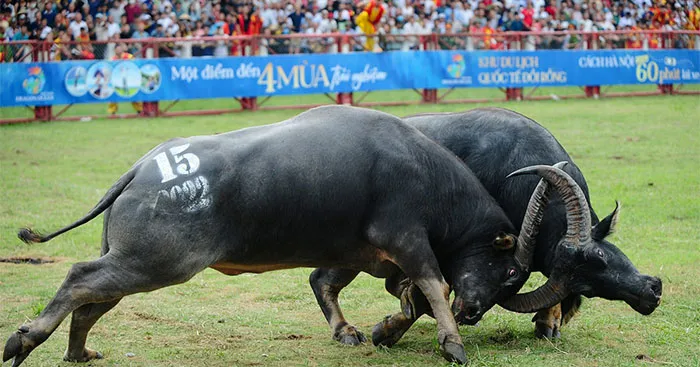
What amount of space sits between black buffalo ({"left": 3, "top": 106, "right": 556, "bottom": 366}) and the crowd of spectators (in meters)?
14.1

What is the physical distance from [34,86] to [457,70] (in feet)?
32.3

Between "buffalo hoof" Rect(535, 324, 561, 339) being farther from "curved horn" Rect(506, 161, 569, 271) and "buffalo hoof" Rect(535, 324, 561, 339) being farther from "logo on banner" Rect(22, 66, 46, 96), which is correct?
"logo on banner" Rect(22, 66, 46, 96)

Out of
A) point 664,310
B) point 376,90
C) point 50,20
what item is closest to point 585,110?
point 376,90

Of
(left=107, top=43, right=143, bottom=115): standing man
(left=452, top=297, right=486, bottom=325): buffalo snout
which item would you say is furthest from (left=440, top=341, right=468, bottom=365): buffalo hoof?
(left=107, top=43, right=143, bottom=115): standing man

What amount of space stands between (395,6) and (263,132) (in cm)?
2161

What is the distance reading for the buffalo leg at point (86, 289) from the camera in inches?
215

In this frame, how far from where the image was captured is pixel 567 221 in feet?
20.1

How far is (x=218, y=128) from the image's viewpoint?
18422 millimetres

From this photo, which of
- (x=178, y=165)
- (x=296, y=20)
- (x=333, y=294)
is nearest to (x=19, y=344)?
(x=178, y=165)

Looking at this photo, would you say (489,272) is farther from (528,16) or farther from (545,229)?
(528,16)

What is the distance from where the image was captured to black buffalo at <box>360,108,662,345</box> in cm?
616

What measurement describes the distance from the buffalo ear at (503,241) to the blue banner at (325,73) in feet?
50.0

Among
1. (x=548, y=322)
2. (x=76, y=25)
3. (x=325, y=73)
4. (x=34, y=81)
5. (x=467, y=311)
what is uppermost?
(x=76, y=25)

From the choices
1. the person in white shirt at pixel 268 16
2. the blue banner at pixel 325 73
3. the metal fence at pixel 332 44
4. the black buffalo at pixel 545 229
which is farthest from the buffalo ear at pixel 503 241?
the person in white shirt at pixel 268 16
